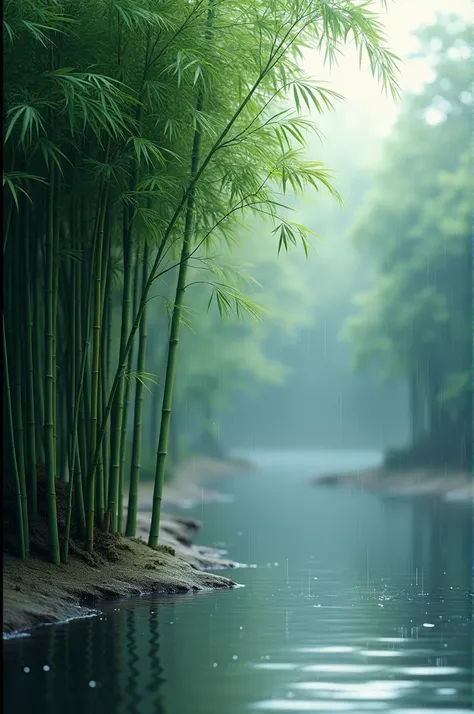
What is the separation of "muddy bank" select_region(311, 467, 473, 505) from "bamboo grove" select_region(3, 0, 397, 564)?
9421 millimetres

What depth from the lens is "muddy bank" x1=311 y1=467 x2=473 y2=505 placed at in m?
16.5

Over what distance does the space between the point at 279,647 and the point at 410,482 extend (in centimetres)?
1358

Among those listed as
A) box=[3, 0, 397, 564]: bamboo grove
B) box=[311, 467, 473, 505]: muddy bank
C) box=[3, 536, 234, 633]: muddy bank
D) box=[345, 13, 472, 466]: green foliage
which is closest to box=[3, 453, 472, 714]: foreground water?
box=[3, 536, 234, 633]: muddy bank

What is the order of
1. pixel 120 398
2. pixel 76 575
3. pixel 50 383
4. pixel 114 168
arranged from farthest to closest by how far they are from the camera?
pixel 120 398, pixel 114 168, pixel 76 575, pixel 50 383

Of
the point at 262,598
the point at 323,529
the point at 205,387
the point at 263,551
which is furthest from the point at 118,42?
the point at 205,387

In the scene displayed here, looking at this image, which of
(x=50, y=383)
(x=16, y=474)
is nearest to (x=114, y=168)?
(x=50, y=383)

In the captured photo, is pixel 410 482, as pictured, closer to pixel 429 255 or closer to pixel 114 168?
pixel 429 255

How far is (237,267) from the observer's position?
783cm

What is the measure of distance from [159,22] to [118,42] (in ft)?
1.24

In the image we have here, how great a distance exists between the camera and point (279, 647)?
5016 millimetres

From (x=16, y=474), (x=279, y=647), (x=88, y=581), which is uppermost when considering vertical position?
(x=16, y=474)

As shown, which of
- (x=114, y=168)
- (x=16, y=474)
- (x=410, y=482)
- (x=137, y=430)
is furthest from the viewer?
(x=410, y=482)

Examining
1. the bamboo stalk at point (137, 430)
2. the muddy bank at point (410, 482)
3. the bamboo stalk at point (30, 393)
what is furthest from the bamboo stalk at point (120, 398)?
the muddy bank at point (410, 482)

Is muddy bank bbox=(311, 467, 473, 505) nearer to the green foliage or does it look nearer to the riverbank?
the green foliage
